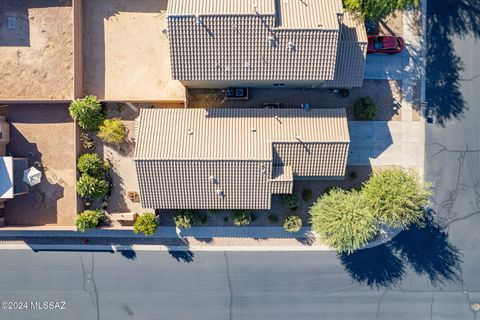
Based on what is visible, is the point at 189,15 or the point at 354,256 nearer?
the point at 189,15

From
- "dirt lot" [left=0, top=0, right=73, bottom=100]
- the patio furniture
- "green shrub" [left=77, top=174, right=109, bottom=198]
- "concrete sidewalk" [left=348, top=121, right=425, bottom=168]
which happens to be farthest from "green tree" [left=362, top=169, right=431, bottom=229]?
the patio furniture

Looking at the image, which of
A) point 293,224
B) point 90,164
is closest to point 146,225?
point 90,164

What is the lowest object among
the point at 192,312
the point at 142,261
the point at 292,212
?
the point at 192,312

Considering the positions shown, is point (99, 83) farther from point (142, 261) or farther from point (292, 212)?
point (292, 212)

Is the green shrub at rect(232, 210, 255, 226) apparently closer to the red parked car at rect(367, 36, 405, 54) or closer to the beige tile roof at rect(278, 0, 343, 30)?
the beige tile roof at rect(278, 0, 343, 30)

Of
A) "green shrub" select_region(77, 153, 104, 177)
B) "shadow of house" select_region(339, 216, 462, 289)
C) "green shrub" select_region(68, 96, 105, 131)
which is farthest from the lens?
"shadow of house" select_region(339, 216, 462, 289)

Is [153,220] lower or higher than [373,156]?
lower

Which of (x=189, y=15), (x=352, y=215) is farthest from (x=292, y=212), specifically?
(x=189, y=15)
